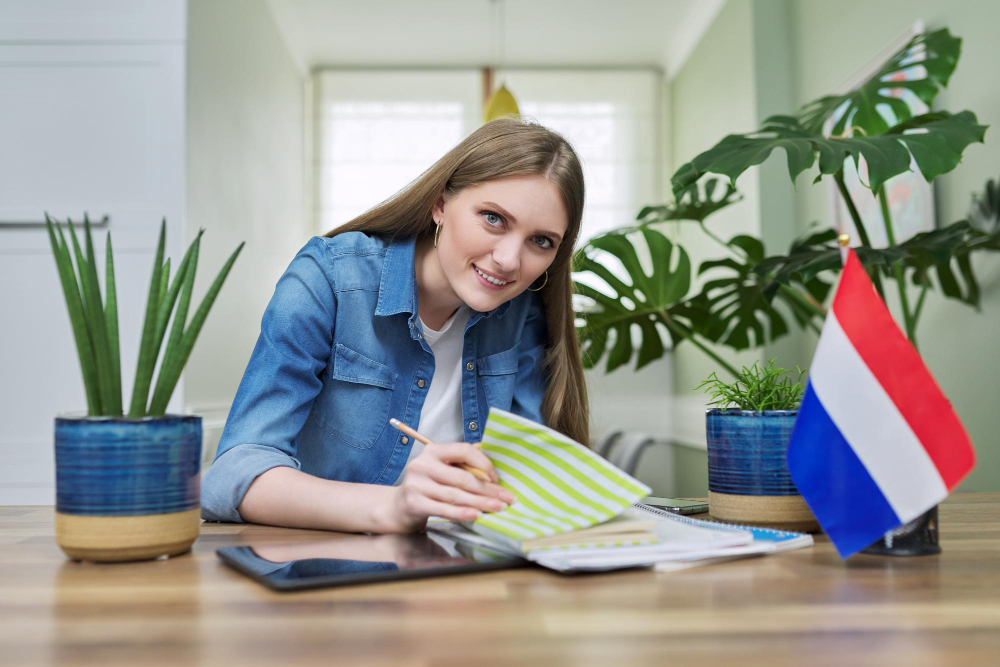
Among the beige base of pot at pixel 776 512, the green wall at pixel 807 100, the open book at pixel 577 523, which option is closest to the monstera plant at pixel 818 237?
the green wall at pixel 807 100

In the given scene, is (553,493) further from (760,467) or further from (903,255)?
(903,255)

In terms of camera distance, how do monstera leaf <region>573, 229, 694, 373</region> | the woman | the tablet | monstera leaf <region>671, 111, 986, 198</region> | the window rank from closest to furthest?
the tablet
the woman
monstera leaf <region>671, 111, 986, 198</region>
monstera leaf <region>573, 229, 694, 373</region>
the window

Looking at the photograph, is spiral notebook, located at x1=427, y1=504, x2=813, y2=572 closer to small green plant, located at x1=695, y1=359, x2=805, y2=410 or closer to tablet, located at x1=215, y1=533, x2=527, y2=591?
tablet, located at x1=215, y1=533, x2=527, y2=591

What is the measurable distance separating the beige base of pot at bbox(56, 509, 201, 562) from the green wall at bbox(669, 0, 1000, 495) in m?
2.21

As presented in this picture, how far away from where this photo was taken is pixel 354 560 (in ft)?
2.34

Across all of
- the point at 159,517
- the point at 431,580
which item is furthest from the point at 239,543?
the point at 431,580

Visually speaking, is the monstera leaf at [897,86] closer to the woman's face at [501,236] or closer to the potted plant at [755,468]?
the woman's face at [501,236]

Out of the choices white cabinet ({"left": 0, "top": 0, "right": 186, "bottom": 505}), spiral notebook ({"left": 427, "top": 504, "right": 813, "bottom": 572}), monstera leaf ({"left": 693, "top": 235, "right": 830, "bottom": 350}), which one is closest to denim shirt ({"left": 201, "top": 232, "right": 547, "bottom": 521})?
spiral notebook ({"left": 427, "top": 504, "right": 813, "bottom": 572})

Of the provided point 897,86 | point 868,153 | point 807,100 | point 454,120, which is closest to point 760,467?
point 868,153

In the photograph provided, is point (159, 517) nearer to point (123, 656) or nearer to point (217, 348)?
point (123, 656)

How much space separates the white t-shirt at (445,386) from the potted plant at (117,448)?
590 mm

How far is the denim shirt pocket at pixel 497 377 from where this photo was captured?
1.36 metres

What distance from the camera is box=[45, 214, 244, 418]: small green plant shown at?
732 mm

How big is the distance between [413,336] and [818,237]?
1542 millimetres
